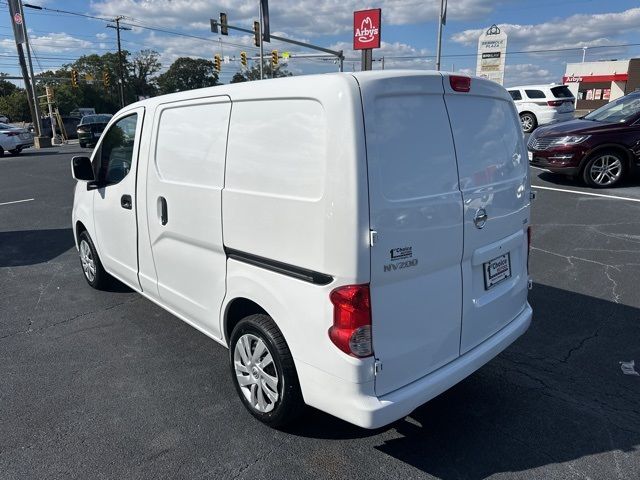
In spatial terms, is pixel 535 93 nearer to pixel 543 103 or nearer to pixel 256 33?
pixel 543 103

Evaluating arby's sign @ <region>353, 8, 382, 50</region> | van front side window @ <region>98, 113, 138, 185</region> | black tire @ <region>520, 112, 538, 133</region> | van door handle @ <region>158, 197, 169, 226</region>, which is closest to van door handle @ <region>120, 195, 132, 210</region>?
van front side window @ <region>98, 113, 138, 185</region>

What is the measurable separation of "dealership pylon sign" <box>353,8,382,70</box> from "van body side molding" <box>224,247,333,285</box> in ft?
93.7

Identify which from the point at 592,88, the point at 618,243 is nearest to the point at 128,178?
the point at 618,243

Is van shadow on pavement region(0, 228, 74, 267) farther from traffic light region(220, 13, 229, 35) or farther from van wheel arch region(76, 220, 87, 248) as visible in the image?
traffic light region(220, 13, 229, 35)

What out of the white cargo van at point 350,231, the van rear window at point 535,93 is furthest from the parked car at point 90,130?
the white cargo van at point 350,231

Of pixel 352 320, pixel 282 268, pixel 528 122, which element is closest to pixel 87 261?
pixel 282 268

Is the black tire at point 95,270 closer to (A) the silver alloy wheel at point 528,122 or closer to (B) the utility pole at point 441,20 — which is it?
(A) the silver alloy wheel at point 528,122

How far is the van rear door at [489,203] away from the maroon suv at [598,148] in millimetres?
7485

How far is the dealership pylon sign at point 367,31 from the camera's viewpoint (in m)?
29.5

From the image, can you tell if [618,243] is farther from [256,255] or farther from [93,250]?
[93,250]

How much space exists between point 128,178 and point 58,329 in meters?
1.60

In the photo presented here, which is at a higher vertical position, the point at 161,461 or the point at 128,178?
the point at 128,178

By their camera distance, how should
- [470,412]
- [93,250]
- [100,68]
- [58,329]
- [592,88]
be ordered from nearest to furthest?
[470,412] → [58,329] → [93,250] → [592,88] → [100,68]

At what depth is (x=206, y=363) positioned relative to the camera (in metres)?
3.69
